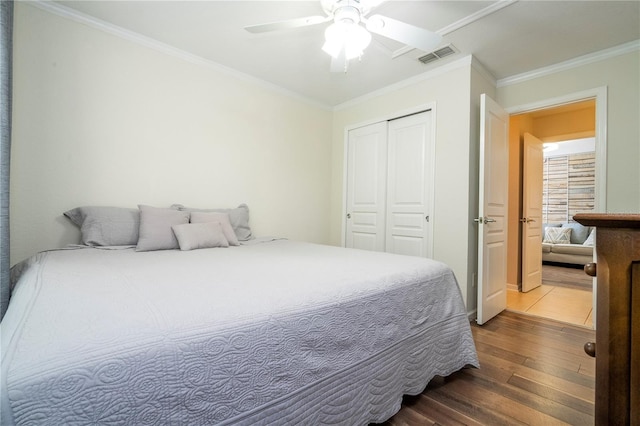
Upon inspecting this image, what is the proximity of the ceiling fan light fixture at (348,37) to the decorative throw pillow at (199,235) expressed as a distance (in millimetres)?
1613

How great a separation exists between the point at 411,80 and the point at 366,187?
1.33 meters

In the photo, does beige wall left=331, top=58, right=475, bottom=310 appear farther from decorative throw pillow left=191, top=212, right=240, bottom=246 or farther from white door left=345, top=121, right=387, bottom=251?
decorative throw pillow left=191, top=212, right=240, bottom=246

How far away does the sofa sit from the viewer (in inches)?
196

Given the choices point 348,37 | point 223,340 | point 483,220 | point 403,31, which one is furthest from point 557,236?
point 223,340

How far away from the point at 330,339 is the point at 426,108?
271 centimetres

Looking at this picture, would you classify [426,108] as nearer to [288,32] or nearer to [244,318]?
[288,32]

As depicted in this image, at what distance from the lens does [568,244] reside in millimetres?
5270

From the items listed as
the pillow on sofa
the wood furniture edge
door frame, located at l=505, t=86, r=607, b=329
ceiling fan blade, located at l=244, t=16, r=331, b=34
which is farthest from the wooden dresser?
the pillow on sofa

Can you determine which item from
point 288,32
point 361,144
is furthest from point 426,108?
point 288,32

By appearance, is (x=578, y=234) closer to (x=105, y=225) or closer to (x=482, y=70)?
(x=482, y=70)

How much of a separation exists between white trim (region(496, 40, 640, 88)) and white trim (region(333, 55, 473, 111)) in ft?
2.48

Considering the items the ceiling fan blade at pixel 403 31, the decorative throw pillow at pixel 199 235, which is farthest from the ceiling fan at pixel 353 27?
the decorative throw pillow at pixel 199 235

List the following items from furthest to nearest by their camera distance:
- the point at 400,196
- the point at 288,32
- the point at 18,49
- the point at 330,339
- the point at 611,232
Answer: the point at 400,196 → the point at 288,32 → the point at 18,49 → the point at 330,339 → the point at 611,232

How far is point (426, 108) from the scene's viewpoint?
9.61 feet
